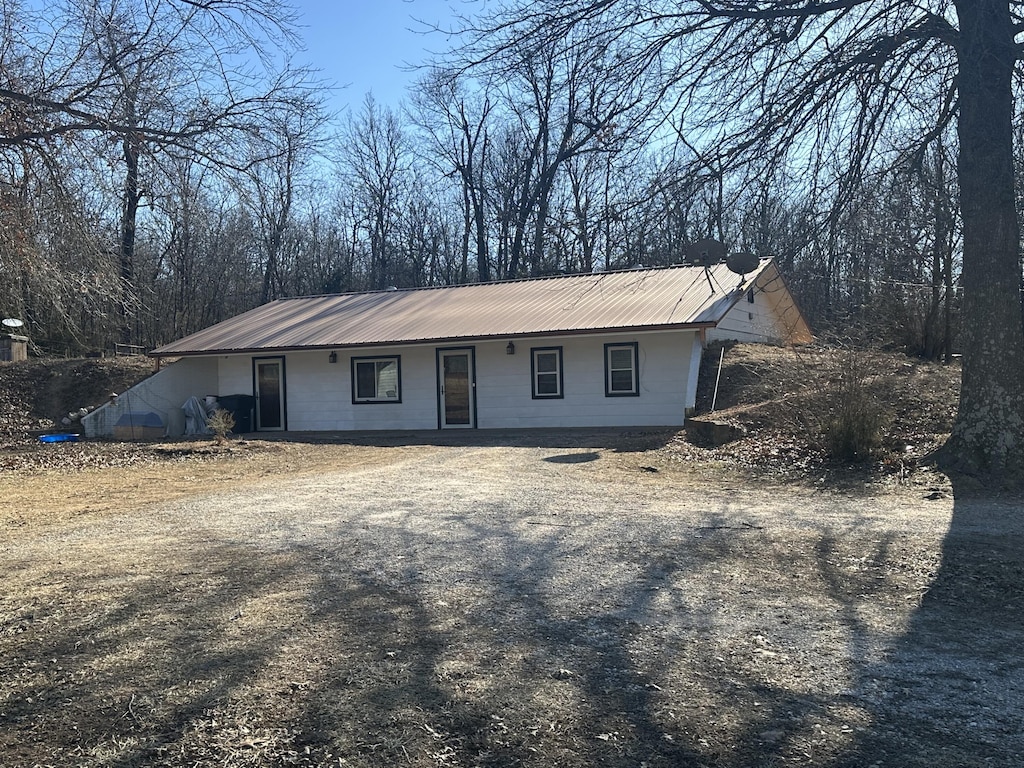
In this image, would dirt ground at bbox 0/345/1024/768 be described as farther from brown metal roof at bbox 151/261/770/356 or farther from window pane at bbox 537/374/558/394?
window pane at bbox 537/374/558/394

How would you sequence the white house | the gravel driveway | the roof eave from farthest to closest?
the white house → the roof eave → the gravel driveway

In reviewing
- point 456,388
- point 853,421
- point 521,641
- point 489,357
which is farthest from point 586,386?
point 521,641

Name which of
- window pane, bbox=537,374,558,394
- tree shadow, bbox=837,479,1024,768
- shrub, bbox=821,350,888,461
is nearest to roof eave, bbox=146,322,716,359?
window pane, bbox=537,374,558,394

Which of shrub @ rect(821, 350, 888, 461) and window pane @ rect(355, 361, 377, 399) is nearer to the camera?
shrub @ rect(821, 350, 888, 461)

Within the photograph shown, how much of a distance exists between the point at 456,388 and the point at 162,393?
8.00 m

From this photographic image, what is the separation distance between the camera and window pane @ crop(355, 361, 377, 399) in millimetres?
21703

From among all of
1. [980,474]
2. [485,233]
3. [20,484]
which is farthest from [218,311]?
[980,474]

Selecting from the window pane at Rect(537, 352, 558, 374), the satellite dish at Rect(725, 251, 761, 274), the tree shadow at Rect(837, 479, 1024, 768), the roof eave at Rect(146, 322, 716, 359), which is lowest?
the tree shadow at Rect(837, 479, 1024, 768)

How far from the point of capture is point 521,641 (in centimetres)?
427

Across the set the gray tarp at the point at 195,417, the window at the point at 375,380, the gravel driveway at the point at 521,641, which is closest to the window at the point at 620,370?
the window at the point at 375,380

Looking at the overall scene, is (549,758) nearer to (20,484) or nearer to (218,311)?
(20,484)

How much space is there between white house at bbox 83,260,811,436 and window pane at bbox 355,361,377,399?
0.12 feet

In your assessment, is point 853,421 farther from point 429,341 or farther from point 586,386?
point 429,341

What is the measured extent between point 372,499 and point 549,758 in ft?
21.2
